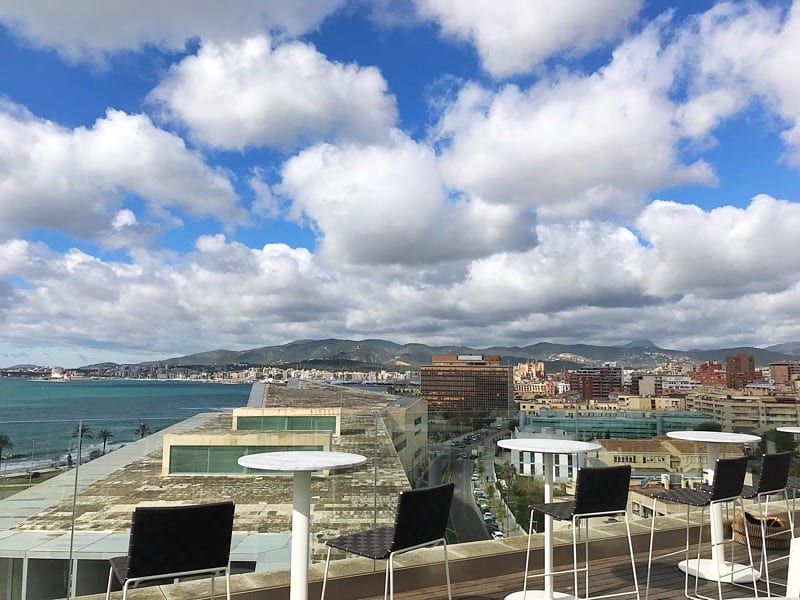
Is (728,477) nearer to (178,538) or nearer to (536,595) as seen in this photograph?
(536,595)

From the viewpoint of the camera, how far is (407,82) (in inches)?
532

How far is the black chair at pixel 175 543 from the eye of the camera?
2.01 meters

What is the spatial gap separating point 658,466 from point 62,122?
2592 centimetres

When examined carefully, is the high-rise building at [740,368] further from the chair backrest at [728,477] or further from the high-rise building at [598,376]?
the chair backrest at [728,477]

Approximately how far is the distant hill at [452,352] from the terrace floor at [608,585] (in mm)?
23429

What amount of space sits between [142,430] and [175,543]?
6.40 feet

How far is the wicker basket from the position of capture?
14.7 feet

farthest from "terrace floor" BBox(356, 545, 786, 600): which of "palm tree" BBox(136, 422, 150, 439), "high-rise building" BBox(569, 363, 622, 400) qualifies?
"high-rise building" BBox(569, 363, 622, 400)

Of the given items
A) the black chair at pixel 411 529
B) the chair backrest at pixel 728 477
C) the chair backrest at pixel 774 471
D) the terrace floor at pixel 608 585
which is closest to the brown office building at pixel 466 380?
the terrace floor at pixel 608 585

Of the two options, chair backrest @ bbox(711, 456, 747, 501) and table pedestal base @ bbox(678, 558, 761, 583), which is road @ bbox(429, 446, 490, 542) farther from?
chair backrest @ bbox(711, 456, 747, 501)

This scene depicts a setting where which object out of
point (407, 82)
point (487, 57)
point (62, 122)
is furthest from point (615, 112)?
point (62, 122)

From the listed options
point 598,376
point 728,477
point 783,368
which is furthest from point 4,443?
point 598,376

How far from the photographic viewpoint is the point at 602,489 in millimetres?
2963

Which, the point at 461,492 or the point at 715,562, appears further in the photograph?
the point at 461,492
